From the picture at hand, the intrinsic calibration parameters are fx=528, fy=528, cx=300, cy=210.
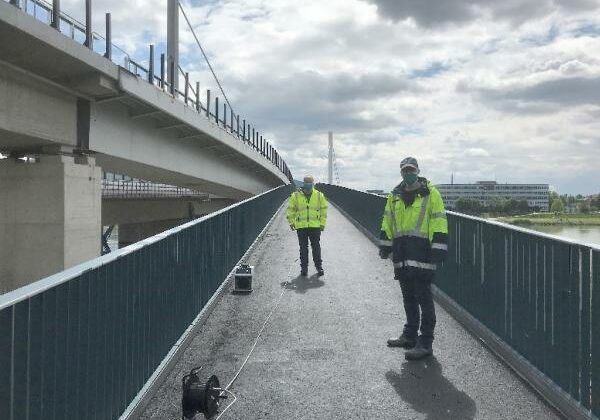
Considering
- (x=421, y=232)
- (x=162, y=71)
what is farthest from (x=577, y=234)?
(x=162, y=71)

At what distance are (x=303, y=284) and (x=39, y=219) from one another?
807cm

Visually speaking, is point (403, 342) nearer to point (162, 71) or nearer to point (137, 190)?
point (162, 71)

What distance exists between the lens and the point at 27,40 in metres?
11.3

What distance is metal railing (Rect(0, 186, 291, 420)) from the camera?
2516 mm

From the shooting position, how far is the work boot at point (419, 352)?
5.46m

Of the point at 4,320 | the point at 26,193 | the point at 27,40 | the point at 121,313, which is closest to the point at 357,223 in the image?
the point at 26,193

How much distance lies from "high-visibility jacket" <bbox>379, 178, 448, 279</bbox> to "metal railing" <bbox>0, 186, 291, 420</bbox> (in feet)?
8.03

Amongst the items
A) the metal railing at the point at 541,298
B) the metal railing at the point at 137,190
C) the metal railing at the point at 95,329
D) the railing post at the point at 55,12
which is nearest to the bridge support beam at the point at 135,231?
the metal railing at the point at 137,190

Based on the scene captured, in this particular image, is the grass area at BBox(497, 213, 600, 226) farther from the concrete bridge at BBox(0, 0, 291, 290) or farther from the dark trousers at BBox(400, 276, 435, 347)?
the concrete bridge at BBox(0, 0, 291, 290)

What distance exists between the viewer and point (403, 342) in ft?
19.3

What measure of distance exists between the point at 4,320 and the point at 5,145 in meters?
13.7

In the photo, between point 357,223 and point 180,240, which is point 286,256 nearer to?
point 180,240

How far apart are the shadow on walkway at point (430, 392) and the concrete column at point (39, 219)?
1102 cm

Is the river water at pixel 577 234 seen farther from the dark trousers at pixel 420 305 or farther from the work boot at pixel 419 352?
the work boot at pixel 419 352
